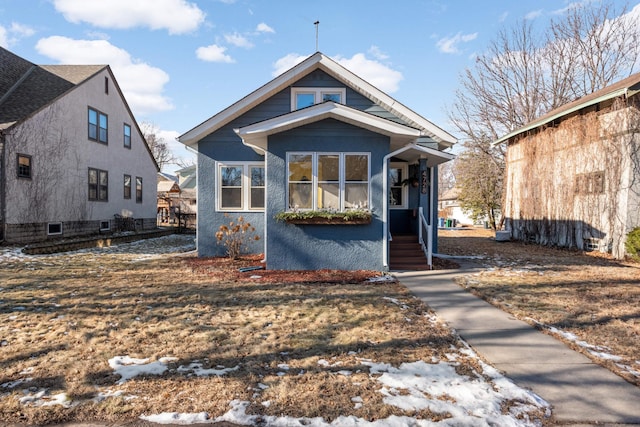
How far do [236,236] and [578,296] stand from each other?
317 inches

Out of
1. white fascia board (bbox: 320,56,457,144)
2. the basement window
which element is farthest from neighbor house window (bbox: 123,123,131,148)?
white fascia board (bbox: 320,56,457,144)

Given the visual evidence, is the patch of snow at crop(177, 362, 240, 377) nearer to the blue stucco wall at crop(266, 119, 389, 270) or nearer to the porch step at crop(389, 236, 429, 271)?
the blue stucco wall at crop(266, 119, 389, 270)

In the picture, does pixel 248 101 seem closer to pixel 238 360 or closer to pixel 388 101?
pixel 388 101

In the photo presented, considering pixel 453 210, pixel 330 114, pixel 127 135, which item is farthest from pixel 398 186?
pixel 453 210

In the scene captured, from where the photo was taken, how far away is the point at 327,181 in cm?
761

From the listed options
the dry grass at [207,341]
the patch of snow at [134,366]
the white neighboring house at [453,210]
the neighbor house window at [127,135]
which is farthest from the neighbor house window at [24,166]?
the white neighboring house at [453,210]

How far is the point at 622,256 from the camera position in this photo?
998 cm

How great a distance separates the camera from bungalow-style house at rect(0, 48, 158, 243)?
11.6m

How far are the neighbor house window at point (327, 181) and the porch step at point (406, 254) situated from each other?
1.79 meters

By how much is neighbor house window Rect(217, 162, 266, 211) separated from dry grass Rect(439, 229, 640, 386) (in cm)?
617

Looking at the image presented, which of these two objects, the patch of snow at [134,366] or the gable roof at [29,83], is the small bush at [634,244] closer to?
the patch of snow at [134,366]

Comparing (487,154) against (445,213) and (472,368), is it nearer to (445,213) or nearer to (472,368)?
(445,213)

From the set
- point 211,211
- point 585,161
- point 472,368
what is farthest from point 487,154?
point 472,368

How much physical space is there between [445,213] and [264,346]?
40.7m
